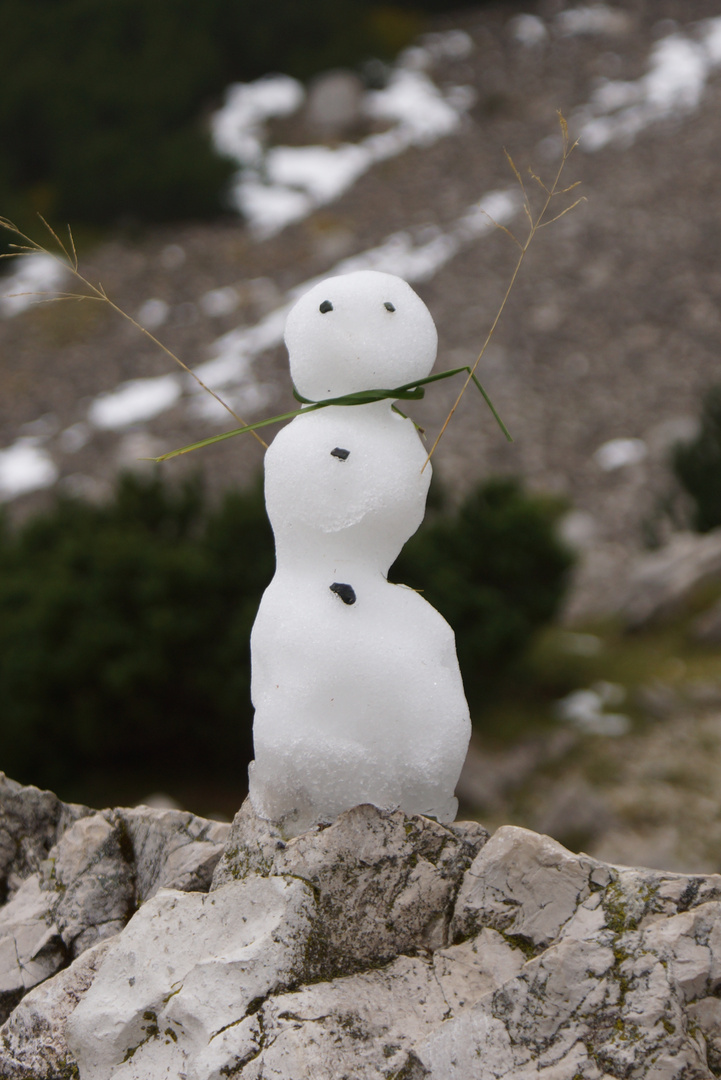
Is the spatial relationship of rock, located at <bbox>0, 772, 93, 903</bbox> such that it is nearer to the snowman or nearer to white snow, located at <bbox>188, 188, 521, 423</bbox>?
the snowman

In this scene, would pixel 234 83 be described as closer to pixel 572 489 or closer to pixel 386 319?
pixel 572 489

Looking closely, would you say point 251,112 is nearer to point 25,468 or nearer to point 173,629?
point 25,468

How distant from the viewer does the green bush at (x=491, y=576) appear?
8180mm

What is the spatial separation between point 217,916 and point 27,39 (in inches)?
957

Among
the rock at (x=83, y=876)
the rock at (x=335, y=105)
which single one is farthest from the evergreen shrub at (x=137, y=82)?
the rock at (x=83, y=876)

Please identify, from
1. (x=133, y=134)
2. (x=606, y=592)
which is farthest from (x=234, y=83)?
(x=606, y=592)

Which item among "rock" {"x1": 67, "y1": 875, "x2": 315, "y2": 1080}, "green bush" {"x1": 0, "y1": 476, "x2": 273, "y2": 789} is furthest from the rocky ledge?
"green bush" {"x1": 0, "y1": 476, "x2": 273, "y2": 789}

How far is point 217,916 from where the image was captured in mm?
2768

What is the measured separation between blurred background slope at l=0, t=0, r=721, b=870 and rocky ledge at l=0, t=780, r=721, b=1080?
4.26m

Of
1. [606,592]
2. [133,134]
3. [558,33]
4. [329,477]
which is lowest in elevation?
[329,477]

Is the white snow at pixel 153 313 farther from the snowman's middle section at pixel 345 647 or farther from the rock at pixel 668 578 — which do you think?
the snowman's middle section at pixel 345 647

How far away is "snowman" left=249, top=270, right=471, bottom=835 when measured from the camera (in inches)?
111

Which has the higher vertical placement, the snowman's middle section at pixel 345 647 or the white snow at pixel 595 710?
the white snow at pixel 595 710

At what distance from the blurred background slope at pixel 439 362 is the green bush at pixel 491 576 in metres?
0.03
